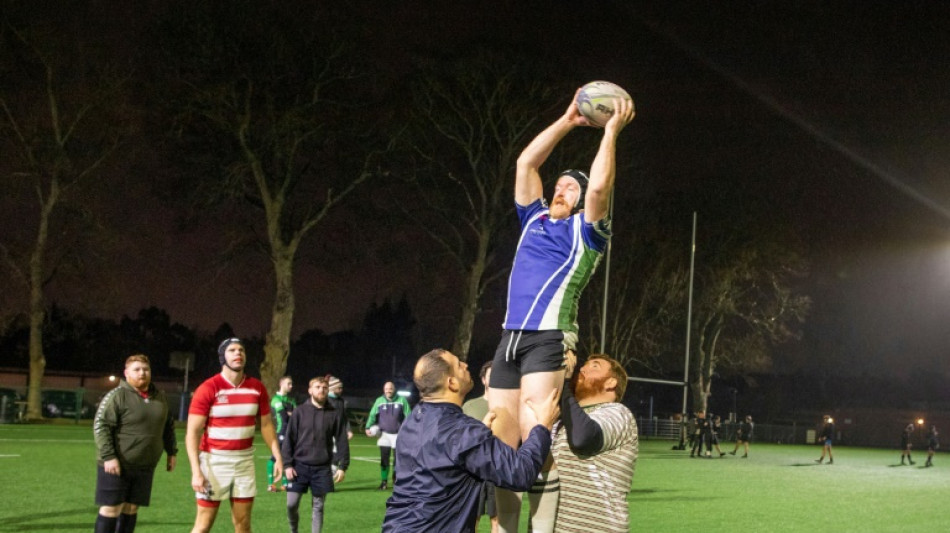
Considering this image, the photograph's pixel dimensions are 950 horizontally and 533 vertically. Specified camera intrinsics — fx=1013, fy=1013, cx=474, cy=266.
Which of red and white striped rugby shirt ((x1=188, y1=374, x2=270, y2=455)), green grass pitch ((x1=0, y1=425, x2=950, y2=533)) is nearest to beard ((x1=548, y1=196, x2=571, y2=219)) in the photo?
red and white striped rugby shirt ((x1=188, y1=374, x2=270, y2=455))

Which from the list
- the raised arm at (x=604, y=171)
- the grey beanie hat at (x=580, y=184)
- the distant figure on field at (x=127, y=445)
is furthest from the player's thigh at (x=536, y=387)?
the distant figure on field at (x=127, y=445)

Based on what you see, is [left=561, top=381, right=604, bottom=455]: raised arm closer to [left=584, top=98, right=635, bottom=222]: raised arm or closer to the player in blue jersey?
the player in blue jersey

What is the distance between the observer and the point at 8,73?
3719cm

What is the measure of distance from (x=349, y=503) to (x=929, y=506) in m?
12.0

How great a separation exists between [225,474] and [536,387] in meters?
5.32

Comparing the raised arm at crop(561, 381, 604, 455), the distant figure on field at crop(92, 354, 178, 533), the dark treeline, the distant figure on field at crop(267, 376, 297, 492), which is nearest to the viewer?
the raised arm at crop(561, 381, 604, 455)

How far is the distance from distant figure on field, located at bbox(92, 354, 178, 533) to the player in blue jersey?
5.90 m

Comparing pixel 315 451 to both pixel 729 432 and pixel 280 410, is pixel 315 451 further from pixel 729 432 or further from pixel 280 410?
pixel 729 432

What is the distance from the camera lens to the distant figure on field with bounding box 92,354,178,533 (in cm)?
1029

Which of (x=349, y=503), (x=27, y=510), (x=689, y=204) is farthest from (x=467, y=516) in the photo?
(x=689, y=204)

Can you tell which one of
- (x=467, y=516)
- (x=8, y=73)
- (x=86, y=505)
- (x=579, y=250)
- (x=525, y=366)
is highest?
(x=8, y=73)

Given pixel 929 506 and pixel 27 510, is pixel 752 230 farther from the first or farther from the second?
pixel 27 510

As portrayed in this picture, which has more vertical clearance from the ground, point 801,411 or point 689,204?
point 689,204

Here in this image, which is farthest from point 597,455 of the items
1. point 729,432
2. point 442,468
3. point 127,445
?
point 729,432
